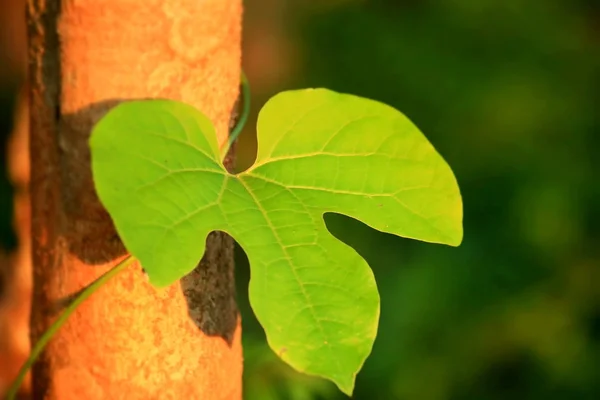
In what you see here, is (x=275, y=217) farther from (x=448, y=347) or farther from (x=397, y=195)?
(x=448, y=347)

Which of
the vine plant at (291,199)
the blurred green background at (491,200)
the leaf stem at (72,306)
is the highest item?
the vine plant at (291,199)

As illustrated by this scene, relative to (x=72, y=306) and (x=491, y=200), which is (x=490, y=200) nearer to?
(x=491, y=200)

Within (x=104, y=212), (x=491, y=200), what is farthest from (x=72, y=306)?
(x=491, y=200)

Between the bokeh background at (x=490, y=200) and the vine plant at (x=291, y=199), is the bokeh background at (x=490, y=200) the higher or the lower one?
the lower one

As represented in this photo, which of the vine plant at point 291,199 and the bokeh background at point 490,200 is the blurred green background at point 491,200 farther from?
the vine plant at point 291,199

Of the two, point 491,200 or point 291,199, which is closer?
point 291,199

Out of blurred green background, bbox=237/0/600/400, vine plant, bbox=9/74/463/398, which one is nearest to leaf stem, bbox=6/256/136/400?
vine plant, bbox=9/74/463/398

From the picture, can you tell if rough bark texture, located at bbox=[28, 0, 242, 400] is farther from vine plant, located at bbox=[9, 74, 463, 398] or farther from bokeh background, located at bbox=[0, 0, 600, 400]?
bokeh background, located at bbox=[0, 0, 600, 400]

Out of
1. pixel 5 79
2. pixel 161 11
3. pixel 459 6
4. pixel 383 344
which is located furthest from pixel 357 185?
pixel 5 79

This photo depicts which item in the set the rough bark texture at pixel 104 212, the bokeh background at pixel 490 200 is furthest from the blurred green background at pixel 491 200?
the rough bark texture at pixel 104 212
